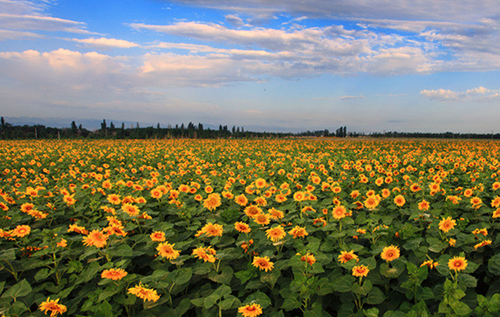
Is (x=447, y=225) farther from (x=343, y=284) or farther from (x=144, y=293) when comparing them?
(x=144, y=293)

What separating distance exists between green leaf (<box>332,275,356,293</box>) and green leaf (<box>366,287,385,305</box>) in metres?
0.17

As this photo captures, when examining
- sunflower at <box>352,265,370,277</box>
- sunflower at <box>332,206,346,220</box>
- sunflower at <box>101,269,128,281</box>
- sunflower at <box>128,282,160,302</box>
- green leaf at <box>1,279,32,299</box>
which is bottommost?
green leaf at <box>1,279,32,299</box>

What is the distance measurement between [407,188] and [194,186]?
3.96m

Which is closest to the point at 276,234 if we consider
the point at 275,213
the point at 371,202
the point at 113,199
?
the point at 275,213

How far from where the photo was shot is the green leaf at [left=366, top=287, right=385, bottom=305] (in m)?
2.27

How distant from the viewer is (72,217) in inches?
165

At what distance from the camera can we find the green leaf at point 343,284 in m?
2.30

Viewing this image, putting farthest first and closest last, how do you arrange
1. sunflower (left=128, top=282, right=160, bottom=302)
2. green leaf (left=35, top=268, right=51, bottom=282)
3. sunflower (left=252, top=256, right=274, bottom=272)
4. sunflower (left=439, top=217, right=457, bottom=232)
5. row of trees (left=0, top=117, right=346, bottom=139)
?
row of trees (left=0, top=117, right=346, bottom=139)
sunflower (left=439, top=217, right=457, bottom=232)
green leaf (left=35, top=268, right=51, bottom=282)
sunflower (left=252, top=256, right=274, bottom=272)
sunflower (left=128, top=282, right=160, bottom=302)

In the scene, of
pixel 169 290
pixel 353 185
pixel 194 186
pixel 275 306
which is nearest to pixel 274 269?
pixel 275 306

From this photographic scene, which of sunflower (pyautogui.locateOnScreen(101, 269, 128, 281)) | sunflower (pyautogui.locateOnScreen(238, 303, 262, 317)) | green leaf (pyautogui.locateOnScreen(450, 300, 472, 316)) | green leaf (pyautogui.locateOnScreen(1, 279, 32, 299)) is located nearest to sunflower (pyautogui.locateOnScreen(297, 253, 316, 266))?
sunflower (pyautogui.locateOnScreen(238, 303, 262, 317))

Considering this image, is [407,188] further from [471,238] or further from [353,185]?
[471,238]

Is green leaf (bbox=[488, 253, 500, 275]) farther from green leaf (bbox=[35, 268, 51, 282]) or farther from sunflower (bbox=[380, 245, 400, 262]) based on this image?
green leaf (bbox=[35, 268, 51, 282])

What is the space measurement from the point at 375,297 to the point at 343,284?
0.86 feet

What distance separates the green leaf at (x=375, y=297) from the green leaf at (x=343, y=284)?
6.7 inches
